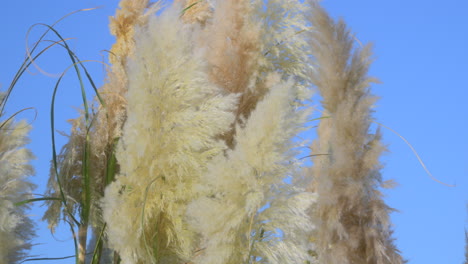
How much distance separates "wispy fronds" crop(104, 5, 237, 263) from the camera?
87.7 inches

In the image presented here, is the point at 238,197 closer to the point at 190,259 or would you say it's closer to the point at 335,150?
the point at 190,259

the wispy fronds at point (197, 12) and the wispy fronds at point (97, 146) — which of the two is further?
the wispy fronds at point (197, 12)

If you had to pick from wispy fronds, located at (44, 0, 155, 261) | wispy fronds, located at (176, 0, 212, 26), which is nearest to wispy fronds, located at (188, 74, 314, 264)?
wispy fronds, located at (44, 0, 155, 261)

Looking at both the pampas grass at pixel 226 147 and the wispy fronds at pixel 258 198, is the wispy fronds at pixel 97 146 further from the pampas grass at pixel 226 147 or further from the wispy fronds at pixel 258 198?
the wispy fronds at pixel 258 198

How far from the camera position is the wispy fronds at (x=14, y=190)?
105 inches

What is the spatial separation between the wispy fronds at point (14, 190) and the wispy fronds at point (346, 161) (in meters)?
1.53

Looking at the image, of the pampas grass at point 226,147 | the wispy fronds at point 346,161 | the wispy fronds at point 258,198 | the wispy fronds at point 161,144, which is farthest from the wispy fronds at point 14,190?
the wispy fronds at point 346,161

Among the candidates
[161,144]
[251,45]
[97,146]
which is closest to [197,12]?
[251,45]

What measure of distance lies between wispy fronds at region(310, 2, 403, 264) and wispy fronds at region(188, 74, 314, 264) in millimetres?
887

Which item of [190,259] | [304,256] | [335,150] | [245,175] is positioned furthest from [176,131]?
[335,150]

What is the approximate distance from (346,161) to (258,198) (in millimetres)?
1072

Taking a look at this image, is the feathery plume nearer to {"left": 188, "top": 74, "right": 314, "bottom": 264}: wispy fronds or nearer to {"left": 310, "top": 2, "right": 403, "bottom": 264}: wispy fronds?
{"left": 310, "top": 2, "right": 403, "bottom": 264}: wispy fronds

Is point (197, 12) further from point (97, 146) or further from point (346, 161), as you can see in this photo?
point (346, 161)

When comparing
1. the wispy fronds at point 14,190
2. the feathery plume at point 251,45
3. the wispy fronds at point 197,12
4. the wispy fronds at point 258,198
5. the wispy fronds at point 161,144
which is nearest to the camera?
the wispy fronds at point 258,198
